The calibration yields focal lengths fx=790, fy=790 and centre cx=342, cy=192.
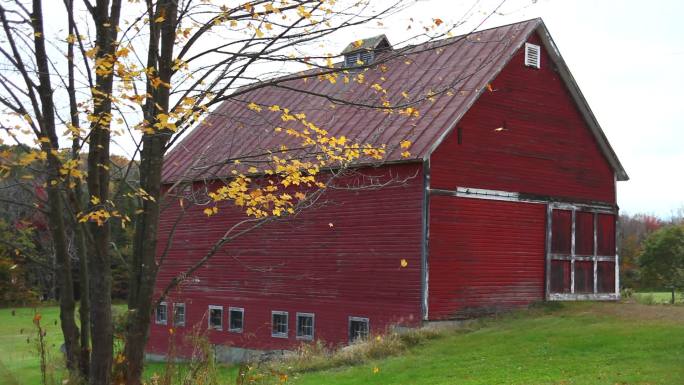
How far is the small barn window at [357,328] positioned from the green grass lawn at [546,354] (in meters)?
2.34

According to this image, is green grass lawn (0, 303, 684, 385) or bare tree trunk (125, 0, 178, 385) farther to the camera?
green grass lawn (0, 303, 684, 385)

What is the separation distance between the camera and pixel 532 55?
21109 mm

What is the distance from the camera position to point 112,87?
22.4ft

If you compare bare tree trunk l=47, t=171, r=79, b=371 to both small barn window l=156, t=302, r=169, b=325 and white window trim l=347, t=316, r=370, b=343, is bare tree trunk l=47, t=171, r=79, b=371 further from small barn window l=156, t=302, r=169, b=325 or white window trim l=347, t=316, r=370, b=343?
small barn window l=156, t=302, r=169, b=325

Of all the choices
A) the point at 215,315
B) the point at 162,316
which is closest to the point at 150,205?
the point at 215,315

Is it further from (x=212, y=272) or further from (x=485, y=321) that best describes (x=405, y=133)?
(x=212, y=272)


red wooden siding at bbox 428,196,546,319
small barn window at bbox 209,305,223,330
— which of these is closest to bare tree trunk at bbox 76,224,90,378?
red wooden siding at bbox 428,196,546,319

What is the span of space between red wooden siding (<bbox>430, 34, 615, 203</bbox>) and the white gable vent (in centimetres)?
16

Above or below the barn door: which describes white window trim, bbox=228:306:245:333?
below

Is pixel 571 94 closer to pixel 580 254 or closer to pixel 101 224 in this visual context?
pixel 580 254

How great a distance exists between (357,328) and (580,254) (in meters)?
7.01

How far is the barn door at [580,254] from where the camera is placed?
21453 millimetres

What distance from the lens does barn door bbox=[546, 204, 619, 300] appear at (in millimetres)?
21453

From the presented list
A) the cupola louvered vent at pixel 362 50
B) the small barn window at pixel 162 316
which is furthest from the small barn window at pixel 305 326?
→ the small barn window at pixel 162 316
